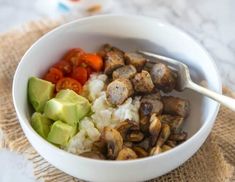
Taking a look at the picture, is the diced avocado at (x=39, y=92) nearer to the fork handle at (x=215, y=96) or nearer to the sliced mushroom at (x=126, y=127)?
the sliced mushroom at (x=126, y=127)

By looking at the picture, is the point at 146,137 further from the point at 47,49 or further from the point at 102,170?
the point at 47,49

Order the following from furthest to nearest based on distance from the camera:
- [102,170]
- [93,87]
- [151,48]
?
[151,48] → [93,87] → [102,170]

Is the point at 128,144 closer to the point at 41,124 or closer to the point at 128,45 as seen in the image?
the point at 41,124

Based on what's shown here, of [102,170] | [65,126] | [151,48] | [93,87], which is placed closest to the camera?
[102,170]

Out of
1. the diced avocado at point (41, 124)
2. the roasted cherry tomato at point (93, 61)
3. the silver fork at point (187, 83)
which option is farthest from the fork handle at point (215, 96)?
the diced avocado at point (41, 124)

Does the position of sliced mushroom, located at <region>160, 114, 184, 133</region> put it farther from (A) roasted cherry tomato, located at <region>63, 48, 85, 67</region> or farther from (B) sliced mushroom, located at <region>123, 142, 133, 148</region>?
(A) roasted cherry tomato, located at <region>63, 48, 85, 67</region>

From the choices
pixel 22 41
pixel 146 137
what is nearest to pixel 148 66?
pixel 146 137
